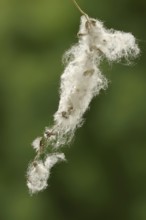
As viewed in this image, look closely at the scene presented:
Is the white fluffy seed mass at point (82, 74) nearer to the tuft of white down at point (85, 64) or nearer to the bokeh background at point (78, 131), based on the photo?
the tuft of white down at point (85, 64)

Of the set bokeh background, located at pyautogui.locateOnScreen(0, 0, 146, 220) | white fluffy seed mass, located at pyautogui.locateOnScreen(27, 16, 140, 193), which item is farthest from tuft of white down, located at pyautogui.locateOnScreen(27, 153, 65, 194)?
bokeh background, located at pyautogui.locateOnScreen(0, 0, 146, 220)

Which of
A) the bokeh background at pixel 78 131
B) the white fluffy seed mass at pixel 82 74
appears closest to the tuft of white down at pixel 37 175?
the white fluffy seed mass at pixel 82 74

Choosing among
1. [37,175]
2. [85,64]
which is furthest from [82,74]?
[37,175]

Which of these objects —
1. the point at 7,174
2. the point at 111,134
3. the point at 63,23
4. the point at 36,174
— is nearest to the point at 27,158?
the point at 7,174

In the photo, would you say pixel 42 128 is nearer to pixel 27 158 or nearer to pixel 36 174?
pixel 27 158

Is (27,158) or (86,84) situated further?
(27,158)

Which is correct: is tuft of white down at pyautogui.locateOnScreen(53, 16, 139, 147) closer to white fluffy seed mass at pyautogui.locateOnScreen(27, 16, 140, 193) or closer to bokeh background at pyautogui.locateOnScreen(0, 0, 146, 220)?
white fluffy seed mass at pyautogui.locateOnScreen(27, 16, 140, 193)
